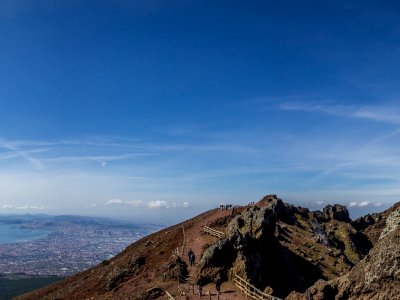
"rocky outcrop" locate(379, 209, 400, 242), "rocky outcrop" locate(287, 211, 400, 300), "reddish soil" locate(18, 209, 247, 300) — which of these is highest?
"rocky outcrop" locate(379, 209, 400, 242)

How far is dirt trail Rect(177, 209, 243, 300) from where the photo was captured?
1763 inches

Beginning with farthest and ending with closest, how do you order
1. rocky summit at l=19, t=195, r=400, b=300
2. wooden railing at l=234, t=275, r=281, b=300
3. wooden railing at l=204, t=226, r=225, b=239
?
wooden railing at l=204, t=226, r=225, b=239 < wooden railing at l=234, t=275, r=281, b=300 < rocky summit at l=19, t=195, r=400, b=300

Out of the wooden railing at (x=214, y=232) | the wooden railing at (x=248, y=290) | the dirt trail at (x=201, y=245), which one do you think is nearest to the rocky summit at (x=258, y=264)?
the dirt trail at (x=201, y=245)

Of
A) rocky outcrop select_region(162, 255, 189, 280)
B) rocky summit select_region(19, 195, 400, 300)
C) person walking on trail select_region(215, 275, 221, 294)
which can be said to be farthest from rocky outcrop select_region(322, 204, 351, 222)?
person walking on trail select_region(215, 275, 221, 294)

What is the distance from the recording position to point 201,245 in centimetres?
6488

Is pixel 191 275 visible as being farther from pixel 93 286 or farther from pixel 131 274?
pixel 93 286

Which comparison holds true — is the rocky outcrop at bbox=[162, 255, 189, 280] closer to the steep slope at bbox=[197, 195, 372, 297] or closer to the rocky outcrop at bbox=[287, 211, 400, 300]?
the steep slope at bbox=[197, 195, 372, 297]

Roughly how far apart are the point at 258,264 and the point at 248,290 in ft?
28.4

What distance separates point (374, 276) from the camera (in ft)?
90.8

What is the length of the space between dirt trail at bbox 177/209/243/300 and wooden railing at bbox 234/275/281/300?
0.63 meters

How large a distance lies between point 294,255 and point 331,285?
3341 centimetres

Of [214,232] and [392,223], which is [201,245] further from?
[392,223]

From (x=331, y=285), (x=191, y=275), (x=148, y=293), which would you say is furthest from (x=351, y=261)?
(x=331, y=285)

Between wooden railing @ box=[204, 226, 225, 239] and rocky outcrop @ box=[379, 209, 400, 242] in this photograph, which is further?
wooden railing @ box=[204, 226, 225, 239]
